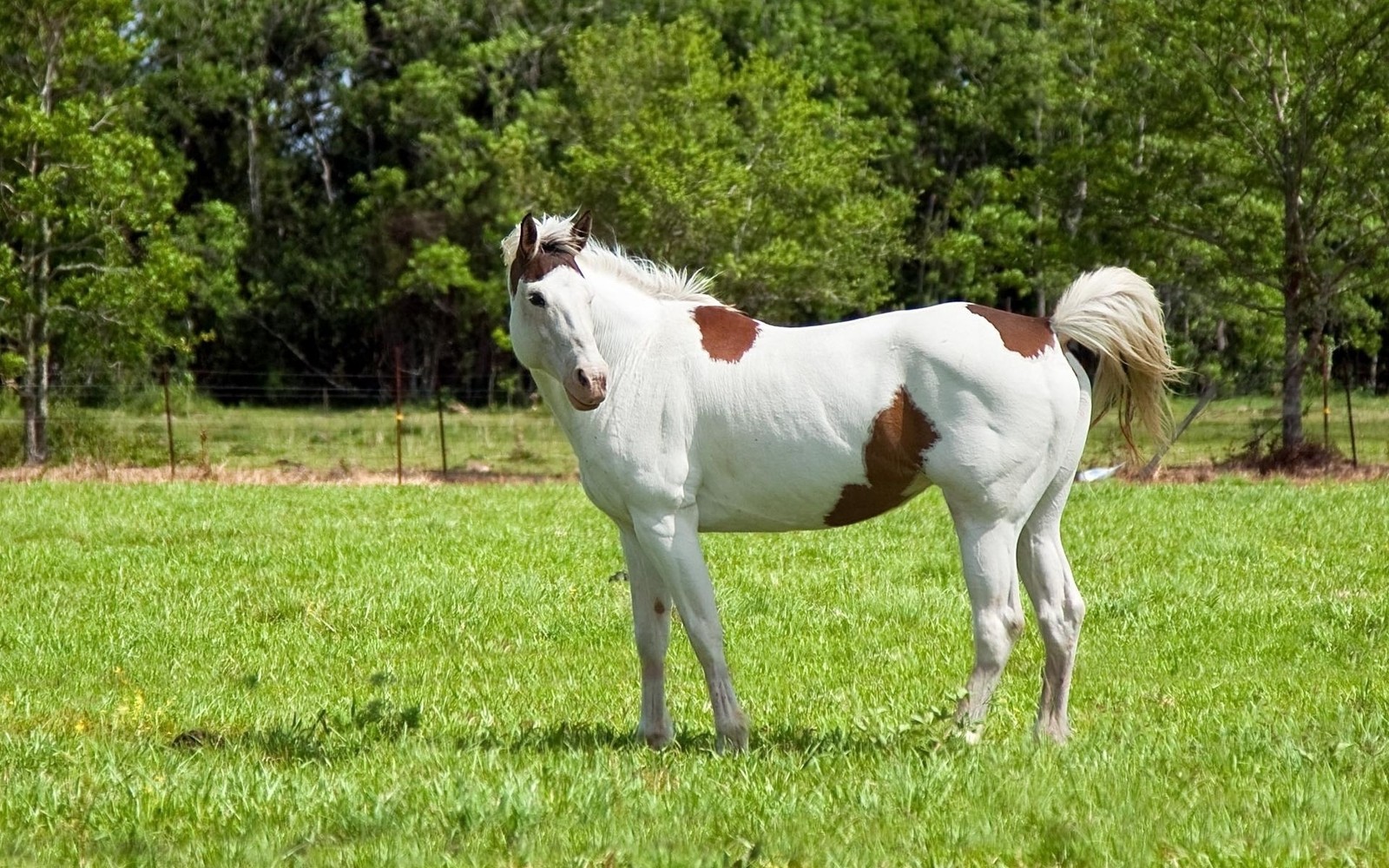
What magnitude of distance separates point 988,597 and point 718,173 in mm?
27002

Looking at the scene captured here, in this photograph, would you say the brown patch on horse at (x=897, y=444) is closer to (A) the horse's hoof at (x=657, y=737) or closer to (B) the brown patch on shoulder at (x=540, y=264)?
(A) the horse's hoof at (x=657, y=737)

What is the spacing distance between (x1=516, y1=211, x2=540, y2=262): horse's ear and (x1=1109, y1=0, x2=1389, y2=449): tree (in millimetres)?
19628

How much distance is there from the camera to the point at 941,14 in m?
50.2

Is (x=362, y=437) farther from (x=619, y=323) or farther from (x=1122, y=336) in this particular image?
(x=1122, y=336)

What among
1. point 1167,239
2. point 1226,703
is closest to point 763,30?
point 1167,239

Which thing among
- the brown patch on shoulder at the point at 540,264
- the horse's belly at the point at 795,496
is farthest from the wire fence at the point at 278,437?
the horse's belly at the point at 795,496

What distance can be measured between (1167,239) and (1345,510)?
11.6 metres

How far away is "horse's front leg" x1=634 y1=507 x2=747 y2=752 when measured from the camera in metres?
5.77

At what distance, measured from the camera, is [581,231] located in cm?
612

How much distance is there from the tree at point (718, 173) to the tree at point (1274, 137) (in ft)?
31.4

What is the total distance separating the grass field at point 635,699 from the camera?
448cm

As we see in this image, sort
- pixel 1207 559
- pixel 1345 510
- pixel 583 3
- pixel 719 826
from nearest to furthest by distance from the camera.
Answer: pixel 719 826 → pixel 1207 559 → pixel 1345 510 → pixel 583 3

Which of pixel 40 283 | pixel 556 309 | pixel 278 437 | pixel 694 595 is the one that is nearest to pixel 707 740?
pixel 694 595

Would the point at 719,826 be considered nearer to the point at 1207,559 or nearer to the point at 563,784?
the point at 563,784
